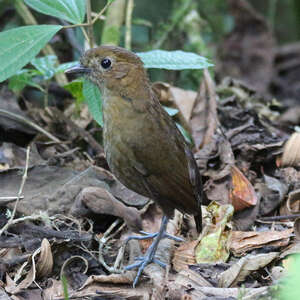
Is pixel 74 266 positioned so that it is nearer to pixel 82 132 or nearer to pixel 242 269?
pixel 242 269

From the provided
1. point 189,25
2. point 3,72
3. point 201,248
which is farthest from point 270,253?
point 189,25

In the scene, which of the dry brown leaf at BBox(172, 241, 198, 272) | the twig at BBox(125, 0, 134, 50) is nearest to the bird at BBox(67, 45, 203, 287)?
the dry brown leaf at BBox(172, 241, 198, 272)

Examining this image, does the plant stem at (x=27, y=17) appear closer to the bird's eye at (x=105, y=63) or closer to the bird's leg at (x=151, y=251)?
the bird's eye at (x=105, y=63)

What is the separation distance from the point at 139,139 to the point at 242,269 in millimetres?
946

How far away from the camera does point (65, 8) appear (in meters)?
3.52

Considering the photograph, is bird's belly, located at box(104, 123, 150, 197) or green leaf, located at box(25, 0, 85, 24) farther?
green leaf, located at box(25, 0, 85, 24)

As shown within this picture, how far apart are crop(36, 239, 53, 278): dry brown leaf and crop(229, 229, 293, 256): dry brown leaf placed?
112cm

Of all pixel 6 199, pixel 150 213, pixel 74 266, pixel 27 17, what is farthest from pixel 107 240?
pixel 27 17

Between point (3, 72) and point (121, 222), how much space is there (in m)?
1.24

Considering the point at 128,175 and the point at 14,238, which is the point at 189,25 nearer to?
the point at 128,175

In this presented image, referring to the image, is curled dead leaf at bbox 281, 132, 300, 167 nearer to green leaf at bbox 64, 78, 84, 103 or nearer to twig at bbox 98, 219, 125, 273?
Result: twig at bbox 98, 219, 125, 273

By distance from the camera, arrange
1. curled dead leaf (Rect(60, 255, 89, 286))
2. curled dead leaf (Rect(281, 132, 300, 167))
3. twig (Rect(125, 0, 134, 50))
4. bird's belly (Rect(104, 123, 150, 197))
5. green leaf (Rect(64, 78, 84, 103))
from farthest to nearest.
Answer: twig (Rect(125, 0, 134, 50)) < curled dead leaf (Rect(281, 132, 300, 167)) < green leaf (Rect(64, 78, 84, 103)) < bird's belly (Rect(104, 123, 150, 197)) < curled dead leaf (Rect(60, 255, 89, 286))

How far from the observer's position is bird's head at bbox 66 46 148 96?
326 cm

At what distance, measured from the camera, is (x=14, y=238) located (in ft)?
10.2
